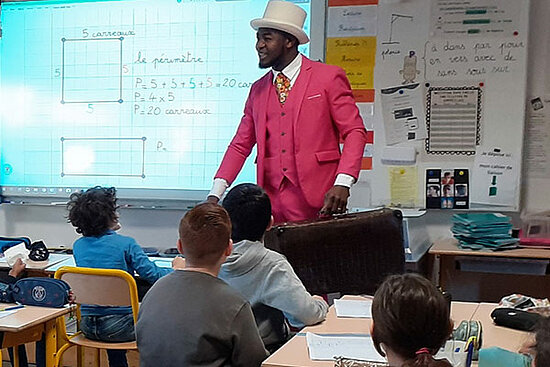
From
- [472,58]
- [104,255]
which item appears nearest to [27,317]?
[104,255]

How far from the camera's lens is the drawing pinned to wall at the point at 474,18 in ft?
11.8

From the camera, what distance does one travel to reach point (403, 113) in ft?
12.4

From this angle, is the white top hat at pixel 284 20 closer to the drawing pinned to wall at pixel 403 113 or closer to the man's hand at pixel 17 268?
the drawing pinned to wall at pixel 403 113

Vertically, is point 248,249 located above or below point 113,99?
below

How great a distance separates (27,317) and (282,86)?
1.34m

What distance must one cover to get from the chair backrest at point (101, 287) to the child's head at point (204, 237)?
872 mm

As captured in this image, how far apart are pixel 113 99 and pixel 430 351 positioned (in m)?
3.35

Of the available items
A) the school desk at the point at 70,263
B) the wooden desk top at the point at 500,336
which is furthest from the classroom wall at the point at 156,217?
the wooden desk top at the point at 500,336

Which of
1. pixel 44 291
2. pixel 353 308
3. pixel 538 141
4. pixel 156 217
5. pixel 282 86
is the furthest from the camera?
pixel 156 217

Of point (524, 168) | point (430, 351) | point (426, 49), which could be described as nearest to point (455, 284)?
point (524, 168)

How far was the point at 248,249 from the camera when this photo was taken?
2006 millimetres

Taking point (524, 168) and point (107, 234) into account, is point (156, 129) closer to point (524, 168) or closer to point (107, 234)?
point (107, 234)

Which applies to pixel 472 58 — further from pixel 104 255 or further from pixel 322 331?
pixel 322 331

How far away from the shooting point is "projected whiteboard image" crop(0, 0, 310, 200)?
4.02 meters
